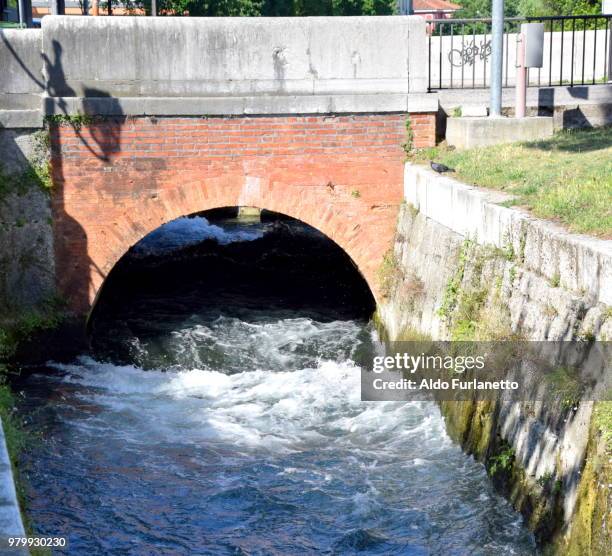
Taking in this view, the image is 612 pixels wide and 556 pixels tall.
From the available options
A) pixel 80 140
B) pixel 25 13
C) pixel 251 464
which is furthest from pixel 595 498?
pixel 25 13

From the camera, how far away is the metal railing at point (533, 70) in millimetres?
13875

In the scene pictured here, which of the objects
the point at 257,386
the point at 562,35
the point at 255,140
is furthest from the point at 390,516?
the point at 562,35

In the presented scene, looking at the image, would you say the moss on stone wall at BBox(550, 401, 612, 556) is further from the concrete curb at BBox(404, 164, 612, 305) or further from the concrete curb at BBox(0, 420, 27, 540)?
the concrete curb at BBox(0, 420, 27, 540)

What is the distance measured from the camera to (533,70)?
14.7 m

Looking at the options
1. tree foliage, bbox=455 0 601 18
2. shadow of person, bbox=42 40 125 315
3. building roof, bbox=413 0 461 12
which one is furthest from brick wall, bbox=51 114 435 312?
building roof, bbox=413 0 461 12

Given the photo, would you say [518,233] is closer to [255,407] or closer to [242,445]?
[242,445]

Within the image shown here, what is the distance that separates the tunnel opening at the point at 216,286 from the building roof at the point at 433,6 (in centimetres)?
3904

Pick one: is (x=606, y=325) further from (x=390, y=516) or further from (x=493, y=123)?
(x=493, y=123)

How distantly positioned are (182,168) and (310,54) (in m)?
2.15

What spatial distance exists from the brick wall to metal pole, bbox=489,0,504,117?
1002 millimetres

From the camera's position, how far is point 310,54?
11766mm

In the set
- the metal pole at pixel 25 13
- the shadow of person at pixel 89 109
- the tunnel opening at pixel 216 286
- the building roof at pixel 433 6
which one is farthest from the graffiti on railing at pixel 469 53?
the building roof at pixel 433 6

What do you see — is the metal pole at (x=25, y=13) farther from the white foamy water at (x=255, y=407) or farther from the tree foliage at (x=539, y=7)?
the tree foliage at (x=539, y=7)

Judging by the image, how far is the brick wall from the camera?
11711mm
